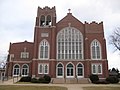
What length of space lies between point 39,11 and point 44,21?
2.81 metres

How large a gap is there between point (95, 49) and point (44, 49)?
12094mm

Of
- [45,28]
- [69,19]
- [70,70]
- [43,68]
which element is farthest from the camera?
[69,19]

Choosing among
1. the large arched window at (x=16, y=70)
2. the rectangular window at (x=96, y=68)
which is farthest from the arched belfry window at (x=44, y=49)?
the rectangular window at (x=96, y=68)

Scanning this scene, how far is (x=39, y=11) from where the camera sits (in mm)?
52219

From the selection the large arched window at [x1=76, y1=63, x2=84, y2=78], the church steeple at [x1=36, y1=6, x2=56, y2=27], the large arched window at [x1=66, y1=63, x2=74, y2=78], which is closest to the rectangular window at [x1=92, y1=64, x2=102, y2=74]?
the large arched window at [x1=76, y1=63, x2=84, y2=78]

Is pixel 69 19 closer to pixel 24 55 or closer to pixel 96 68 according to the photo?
pixel 96 68

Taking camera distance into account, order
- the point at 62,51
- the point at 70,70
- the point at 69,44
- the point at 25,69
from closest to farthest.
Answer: the point at 70,70, the point at 62,51, the point at 69,44, the point at 25,69

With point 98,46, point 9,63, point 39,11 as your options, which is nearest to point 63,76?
point 98,46

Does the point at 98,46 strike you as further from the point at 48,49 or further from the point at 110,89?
the point at 110,89

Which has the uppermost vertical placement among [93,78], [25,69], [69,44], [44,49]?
[69,44]

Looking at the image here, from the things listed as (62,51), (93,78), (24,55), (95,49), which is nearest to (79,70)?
(93,78)

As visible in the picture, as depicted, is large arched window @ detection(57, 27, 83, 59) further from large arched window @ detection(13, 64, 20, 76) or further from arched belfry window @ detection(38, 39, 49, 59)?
large arched window @ detection(13, 64, 20, 76)

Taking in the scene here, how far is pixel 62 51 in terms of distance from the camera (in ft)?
160

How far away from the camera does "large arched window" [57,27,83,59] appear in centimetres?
4866
